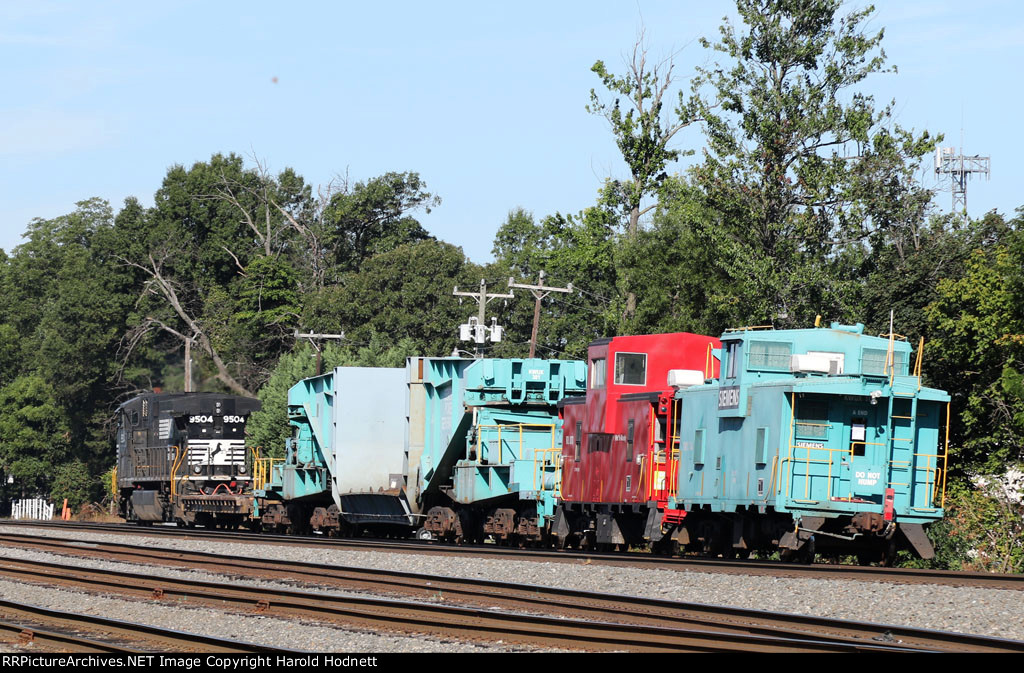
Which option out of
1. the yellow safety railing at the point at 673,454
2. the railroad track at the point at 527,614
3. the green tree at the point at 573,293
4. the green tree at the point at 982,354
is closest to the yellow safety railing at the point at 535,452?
the yellow safety railing at the point at 673,454

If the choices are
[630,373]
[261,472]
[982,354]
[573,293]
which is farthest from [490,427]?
[573,293]

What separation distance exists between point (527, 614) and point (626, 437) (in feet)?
35.8

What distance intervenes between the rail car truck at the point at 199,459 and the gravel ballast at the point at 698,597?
18945mm

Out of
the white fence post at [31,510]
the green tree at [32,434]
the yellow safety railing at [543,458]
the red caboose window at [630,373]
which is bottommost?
the white fence post at [31,510]

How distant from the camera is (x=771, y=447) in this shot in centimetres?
2150

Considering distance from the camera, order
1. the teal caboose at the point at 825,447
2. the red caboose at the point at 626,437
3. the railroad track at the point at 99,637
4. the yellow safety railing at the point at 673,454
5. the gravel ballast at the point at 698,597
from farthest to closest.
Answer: the red caboose at the point at 626,437 < the yellow safety railing at the point at 673,454 < the teal caboose at the point at 825,447 < the gravel ballast at the point at 698,597 < the railroad track at the point at 99,637

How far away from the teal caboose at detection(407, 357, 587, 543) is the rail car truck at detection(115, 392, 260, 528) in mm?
9633

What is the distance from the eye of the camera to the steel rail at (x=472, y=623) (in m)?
12.1

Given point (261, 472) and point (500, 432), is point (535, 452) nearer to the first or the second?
point (500, 432)

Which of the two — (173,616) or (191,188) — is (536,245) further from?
(173,616)

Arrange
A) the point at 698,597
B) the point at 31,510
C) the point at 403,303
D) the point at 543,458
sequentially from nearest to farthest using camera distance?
the point at 698,597
the point at 543,458
the point at 403,303
the point at 31,510

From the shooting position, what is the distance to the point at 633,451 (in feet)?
84.1

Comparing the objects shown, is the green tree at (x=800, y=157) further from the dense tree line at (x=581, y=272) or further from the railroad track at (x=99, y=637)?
the railroad track at (x=99, y=637)

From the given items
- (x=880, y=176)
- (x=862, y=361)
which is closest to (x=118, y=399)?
(x=880, y=176)
